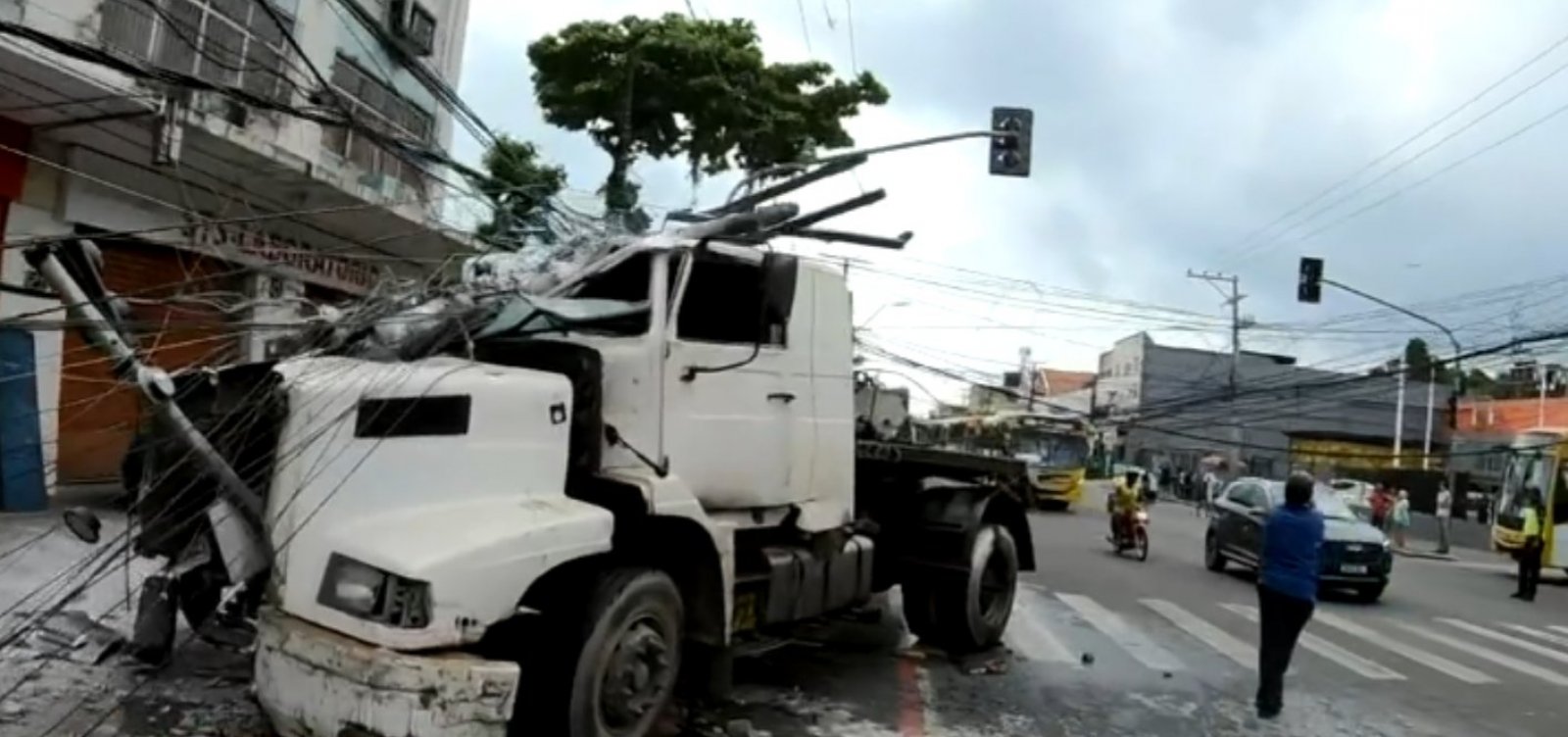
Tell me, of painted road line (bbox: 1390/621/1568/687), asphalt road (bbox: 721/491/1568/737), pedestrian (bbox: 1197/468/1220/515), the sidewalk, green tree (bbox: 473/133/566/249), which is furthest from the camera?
pedestrian (bbox: 1197/468/1220/515)

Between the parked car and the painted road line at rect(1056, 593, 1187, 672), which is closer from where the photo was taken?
the painted road line at rect(1056, 593, 1187, 672)

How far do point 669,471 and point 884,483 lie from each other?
3458 mm

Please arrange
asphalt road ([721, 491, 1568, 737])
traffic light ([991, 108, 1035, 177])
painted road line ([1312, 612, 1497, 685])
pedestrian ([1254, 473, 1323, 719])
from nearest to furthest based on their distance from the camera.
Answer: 1. asphalt road ([721, 491, 1568, 737])
2. pedestrian ([1254, 473, 1323, 719])
3. painted road line ([1312, 612, 1497, 685])
4. traffic light ([991, 108, 1035, 177])

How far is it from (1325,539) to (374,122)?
14182 mm

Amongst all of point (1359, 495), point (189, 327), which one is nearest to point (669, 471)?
point (189, 327)

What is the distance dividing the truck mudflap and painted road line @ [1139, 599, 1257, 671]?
7434mm

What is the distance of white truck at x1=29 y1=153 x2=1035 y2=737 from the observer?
463 centimetres

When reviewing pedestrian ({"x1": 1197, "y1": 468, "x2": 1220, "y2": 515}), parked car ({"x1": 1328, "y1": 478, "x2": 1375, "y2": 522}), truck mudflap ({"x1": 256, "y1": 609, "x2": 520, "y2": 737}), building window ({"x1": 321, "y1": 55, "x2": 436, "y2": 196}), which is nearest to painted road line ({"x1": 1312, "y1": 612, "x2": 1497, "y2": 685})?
truck mudflap ({"x1": 256, "y1": 609, "x2": 520, "y2": 737})

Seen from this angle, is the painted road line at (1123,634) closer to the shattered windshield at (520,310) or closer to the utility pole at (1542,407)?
the shattered windshield at (520,310)

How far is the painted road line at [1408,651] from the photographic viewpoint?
34.7 ft

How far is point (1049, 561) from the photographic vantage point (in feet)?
61.9

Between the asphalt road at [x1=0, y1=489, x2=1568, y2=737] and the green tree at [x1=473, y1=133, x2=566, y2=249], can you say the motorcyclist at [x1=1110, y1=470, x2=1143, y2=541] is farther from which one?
the green tree at [x1=473, y1=133, x2=566, y2=249]

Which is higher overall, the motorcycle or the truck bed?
the truck bed

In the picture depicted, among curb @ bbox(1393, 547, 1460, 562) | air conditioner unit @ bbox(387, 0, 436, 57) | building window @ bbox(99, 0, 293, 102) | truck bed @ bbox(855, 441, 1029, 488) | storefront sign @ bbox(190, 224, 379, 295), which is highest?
air conditioner unit @ bbox(387, 0, 436, 57)
